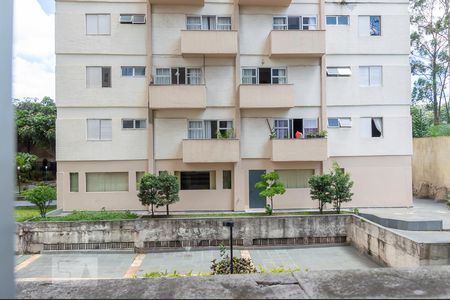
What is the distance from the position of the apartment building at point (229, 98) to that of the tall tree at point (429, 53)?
8.68 meters

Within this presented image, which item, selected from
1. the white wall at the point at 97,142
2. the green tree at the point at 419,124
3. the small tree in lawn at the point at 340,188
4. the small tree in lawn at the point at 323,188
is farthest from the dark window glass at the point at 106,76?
the green tree at the point at 419,124

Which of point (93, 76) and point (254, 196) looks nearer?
point (93, 76)

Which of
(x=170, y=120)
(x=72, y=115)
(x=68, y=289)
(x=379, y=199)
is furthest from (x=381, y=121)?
(x=68, y=289)

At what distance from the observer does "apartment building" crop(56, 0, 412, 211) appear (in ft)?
55.0

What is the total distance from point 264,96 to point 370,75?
6047 millimetres

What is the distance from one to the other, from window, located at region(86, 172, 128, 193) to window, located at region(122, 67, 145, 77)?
5.07 metres

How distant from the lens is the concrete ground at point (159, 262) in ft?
32.9

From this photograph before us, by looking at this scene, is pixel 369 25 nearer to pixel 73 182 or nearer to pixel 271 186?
pixel 271 186

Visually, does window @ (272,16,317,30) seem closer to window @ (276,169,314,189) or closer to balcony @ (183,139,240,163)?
balcony @ (183,139,240,163)

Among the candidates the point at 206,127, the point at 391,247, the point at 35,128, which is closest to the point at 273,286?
the point at 391,247

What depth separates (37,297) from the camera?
182 centimetres

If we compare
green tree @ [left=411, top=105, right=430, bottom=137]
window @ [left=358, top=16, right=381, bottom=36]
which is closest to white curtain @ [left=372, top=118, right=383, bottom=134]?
window @ [left=358, top=16, right=381, bottom=36]

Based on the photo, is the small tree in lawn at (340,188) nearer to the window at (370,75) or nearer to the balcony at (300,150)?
the balcony at (300,150)

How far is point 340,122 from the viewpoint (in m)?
17.7
